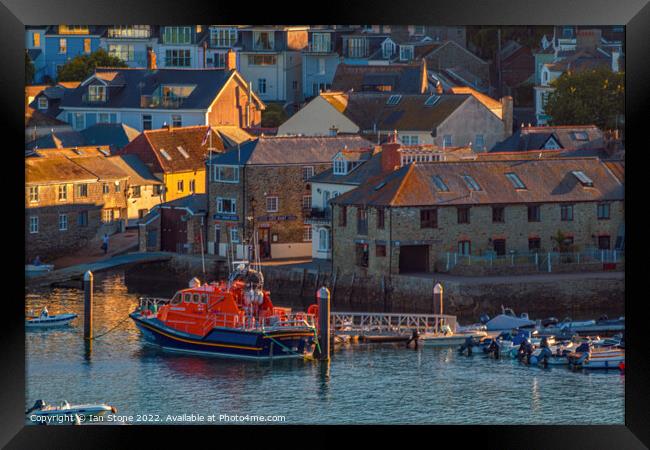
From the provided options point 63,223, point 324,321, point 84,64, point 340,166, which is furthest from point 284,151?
point 84,64

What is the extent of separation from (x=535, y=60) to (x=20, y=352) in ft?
147

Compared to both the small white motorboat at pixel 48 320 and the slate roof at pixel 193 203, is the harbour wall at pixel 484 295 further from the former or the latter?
the slate roof at pixel 193 203

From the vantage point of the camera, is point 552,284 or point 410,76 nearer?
point 552,284

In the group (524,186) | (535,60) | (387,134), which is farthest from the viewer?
(535,60)

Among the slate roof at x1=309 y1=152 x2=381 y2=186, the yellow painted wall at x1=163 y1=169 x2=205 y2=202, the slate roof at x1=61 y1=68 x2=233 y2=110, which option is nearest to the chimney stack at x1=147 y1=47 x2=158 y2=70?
the slate roof at x1=61 y1=68 x2=233 y2=110

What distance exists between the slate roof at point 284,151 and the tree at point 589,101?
9702mm

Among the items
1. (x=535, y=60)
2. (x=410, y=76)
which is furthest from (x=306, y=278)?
(x=535, y=60)

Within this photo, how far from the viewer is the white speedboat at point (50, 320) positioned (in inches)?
1167

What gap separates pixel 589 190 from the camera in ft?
112

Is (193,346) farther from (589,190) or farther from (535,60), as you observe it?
(535,60)

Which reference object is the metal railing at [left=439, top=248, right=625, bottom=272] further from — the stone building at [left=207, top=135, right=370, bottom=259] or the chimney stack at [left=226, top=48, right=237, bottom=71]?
the chimney stack at [left=226, top=48, right=237, bottom=71]

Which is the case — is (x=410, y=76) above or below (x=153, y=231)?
above

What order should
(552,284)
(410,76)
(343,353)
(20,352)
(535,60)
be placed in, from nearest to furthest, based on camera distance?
(20,352)
(343,353)
(552,284)
(410,76)
(535,60)

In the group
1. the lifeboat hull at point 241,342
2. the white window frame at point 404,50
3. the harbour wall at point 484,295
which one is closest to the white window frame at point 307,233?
the harbour wall at point 484,295
